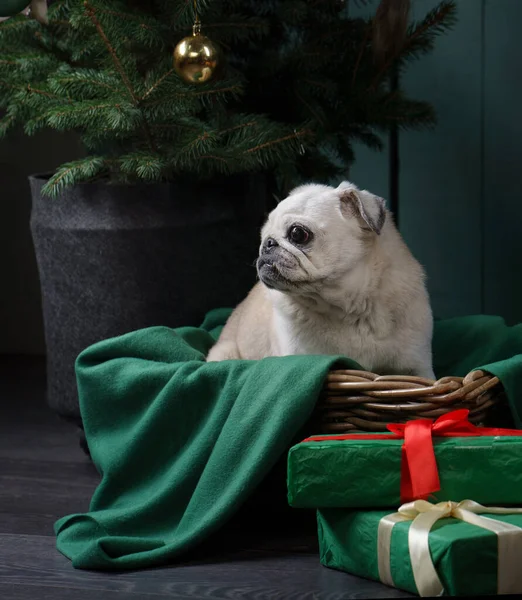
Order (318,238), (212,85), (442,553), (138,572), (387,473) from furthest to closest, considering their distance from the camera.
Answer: (212,85), (318,238), (138,572), (387,473), (442,553)

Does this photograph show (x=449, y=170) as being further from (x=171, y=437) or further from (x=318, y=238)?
(x=171, y=437)

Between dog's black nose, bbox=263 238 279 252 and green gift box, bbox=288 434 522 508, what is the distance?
17.5 inches

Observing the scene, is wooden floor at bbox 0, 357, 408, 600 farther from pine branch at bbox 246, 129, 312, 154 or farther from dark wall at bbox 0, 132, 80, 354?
dark wall at bbox 0, 132, 80, 354

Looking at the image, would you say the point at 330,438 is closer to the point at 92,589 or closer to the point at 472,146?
the point at 92,589

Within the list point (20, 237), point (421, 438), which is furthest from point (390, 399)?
point (20, 237)

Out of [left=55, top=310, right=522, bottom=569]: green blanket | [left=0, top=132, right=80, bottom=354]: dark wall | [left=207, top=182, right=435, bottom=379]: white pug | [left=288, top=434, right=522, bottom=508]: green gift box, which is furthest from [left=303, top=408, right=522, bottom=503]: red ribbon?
[left=0, top=132, right=80, bottom=354]: dark wall

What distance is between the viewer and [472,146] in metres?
2.90

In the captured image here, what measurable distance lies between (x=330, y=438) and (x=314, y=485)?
0.09m

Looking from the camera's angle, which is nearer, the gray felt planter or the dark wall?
the gray felt planter

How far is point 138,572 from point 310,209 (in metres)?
0.74

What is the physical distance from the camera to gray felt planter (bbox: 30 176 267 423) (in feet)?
7.68

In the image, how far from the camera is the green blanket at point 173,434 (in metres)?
1.72

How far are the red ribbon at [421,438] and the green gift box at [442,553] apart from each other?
58 millimetres

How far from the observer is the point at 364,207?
1.84m
